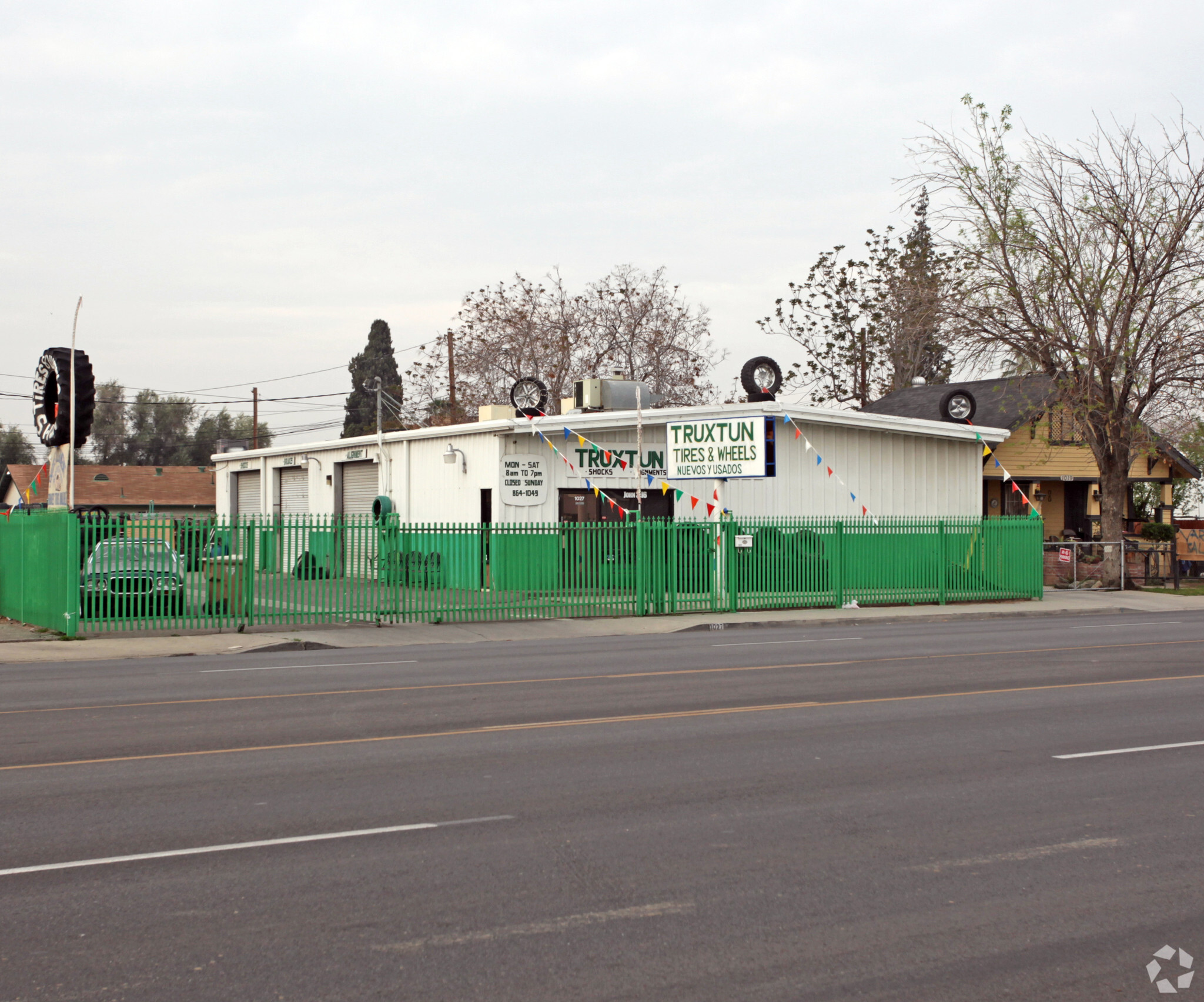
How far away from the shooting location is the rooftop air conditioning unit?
3027 centimetres

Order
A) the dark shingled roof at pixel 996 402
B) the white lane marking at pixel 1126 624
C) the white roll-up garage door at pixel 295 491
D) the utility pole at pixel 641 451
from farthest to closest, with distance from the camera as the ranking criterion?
1. the white roll-up garage door at pixel 295 491
2. the dark shingled roof at pixel 996 402
3. the utility pole at pixel 641 451
4. the white lane marking at pixel 1126 624

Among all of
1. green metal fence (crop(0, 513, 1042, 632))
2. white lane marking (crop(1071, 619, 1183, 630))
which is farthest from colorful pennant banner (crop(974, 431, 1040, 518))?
white lane marking (crop(1071, 619, 1183, 630))

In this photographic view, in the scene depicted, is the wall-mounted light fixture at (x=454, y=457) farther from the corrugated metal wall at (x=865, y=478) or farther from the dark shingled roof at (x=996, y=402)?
the dark shingled roof at (x=996, y=402)

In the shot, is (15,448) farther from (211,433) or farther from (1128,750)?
(1128,750)

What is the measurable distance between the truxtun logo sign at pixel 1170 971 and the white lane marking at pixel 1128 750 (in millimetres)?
4151

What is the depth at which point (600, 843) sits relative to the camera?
257 inches

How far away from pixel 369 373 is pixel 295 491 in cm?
3864

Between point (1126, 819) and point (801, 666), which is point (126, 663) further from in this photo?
point (1126, 819)

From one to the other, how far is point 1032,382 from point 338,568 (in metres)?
23.0

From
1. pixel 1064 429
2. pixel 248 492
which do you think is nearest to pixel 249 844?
pixel 1064 429

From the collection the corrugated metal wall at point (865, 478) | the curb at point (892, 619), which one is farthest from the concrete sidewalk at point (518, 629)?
the corrugated metal wall at point (865, 478)

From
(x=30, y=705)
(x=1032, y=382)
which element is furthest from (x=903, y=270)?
(x=30, y=705)

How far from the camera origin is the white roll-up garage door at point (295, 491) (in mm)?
37531

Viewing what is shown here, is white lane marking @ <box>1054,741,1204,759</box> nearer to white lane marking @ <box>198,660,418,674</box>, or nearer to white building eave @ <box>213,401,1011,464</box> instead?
white lane marking @ <box>198,660,418,674</box>
